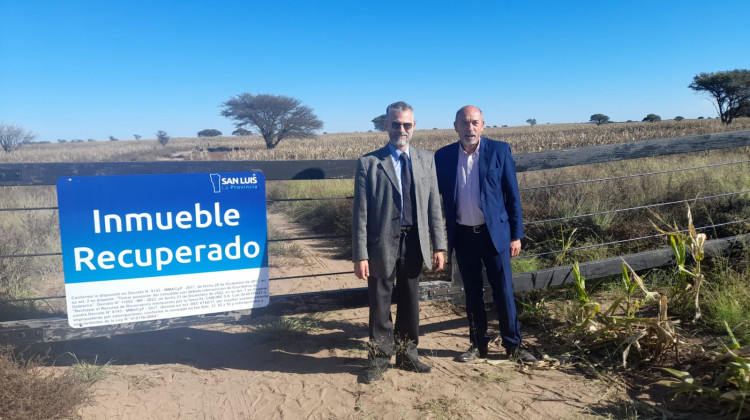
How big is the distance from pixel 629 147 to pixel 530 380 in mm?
2604

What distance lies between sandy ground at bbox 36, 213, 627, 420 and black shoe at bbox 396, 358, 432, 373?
0.05m

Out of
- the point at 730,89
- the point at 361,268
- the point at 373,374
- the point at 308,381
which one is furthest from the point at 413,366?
the point at 730,89

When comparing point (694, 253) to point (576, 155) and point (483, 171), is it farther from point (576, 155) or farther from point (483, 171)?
point (483, 171)

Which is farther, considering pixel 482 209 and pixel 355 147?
pixel 355 147

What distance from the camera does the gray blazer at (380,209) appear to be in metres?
3.44

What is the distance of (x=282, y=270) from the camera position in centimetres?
678

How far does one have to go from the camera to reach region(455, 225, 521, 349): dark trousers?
12.4ft

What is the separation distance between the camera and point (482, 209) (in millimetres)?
3656

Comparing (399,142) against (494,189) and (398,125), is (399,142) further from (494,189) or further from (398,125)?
(494,189)

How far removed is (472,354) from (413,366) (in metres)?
0.51

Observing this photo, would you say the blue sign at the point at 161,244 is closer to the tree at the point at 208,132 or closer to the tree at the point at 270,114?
the tree at the point at 270,114

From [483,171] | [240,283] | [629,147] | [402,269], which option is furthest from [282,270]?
[629,147]

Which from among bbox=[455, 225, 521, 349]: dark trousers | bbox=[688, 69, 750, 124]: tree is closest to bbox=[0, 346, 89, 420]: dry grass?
bbox=[455, 225, 521, 349]: dark trousers

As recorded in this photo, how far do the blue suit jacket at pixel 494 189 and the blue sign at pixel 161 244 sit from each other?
1.43 meters
